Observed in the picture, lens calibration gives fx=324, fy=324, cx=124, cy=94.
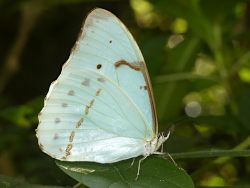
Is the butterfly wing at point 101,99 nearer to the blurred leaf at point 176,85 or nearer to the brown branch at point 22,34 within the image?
the blurred leaf at point 176,85

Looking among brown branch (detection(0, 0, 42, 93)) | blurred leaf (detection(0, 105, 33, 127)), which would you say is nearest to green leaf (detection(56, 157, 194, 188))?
blurred leaf (detection(0, 105, 33, 127))

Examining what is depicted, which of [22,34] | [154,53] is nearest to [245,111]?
[154,53]

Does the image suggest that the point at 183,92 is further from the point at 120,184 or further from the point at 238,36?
the point at 120,184

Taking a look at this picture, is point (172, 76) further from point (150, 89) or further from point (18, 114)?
point (18, 114)

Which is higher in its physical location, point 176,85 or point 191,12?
point 191,12

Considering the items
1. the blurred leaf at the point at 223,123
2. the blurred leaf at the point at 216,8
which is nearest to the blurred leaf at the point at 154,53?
the blurred leaf at the point at 216,8

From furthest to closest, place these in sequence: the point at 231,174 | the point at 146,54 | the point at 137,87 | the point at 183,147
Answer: the point at 231,174
the point at 146,54
the point at 183,147
the point at 137,87

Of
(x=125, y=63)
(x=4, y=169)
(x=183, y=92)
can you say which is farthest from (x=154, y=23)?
(x=125, y=63)
